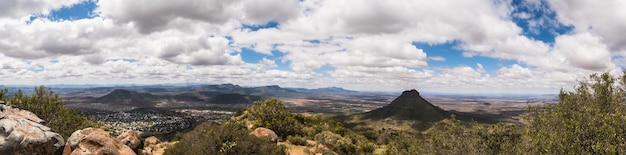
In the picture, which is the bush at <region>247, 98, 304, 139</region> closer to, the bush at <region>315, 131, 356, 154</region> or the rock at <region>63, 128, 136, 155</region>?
Result: the bush at <region>315, 131, 356, 154</region>

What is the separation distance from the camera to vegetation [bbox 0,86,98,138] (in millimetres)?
41031

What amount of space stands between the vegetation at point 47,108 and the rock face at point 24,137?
58.5 feet

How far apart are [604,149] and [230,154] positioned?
23590 mm

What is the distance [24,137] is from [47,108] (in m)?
25.8

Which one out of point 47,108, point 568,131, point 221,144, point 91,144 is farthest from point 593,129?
point 47,108

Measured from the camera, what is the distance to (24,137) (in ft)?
71.9

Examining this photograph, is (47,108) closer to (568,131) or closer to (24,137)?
(24,137)

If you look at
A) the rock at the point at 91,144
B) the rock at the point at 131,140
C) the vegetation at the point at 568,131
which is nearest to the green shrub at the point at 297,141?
the vegetation at the point at 568,131

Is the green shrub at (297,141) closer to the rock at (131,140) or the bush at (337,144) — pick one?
the bush at (337,144)

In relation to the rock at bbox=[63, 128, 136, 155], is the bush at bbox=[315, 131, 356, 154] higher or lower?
lower

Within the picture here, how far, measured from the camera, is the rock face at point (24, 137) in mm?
21312

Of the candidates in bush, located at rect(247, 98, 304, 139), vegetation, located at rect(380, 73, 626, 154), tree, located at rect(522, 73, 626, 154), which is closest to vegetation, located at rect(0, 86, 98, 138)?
bush, located at rect(247, 98, 304, 139)

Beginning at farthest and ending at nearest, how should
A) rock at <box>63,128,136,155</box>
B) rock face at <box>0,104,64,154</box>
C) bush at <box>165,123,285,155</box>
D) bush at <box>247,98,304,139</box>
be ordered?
bush at <box>247,98,304,139</box> → bush at <box>165,123,285,155</box> → rock at <box>63,128,136,155</box> → rock face at <box>0,104,64,154</box>

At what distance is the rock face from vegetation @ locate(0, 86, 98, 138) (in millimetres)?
17833
